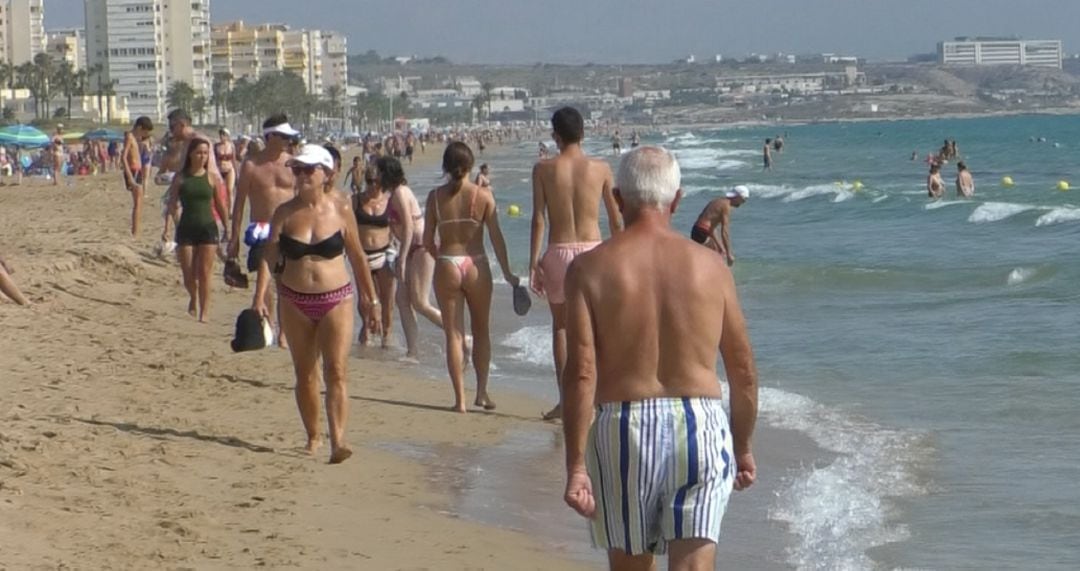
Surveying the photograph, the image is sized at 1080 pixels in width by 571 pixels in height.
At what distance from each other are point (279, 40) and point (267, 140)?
16049 cm

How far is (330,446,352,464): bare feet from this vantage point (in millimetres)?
7852

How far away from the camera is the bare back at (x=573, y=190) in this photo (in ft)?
26.1

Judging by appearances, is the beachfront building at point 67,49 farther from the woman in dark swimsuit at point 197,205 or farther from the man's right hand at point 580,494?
the man's right hand at point 580,494

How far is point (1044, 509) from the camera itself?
7.79 m

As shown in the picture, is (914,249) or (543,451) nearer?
(543,451)

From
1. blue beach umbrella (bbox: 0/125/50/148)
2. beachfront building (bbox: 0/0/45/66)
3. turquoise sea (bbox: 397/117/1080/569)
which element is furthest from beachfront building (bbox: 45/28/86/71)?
turquoise sea (bbox: 397/117/1080/569)

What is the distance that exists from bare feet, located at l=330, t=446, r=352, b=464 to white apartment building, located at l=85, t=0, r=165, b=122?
397 ft

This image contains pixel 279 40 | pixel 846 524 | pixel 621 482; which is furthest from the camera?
pixel 279 40

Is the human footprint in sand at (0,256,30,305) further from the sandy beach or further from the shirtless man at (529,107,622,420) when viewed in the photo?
the shirtless man at (529,107,622,420)

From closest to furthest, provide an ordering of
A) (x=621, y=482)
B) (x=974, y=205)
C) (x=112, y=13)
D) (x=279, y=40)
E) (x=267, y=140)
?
(x=621, y=482) < (x=267, y=140) < (x=974, y=205) < (x=112, y=13) < (x=279, y=40)

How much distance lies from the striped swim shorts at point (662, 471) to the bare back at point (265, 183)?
6496 mm

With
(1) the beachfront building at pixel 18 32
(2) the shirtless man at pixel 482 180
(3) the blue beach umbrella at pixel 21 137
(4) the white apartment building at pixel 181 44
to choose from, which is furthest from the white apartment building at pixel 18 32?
(2) the shirtless man at pixel 482 180

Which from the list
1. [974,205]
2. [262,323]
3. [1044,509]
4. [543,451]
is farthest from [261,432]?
[974,205]

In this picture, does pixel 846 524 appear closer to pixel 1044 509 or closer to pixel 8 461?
pixel 1044 509
